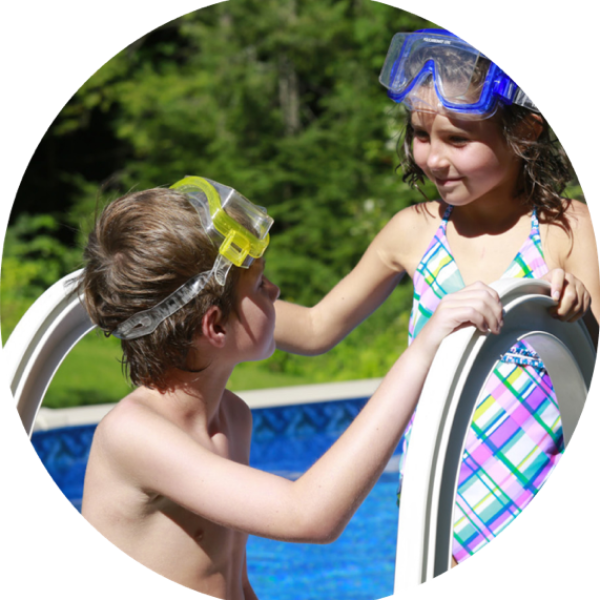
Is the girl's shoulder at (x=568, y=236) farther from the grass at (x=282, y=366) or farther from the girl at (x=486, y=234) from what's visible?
the grass at (x=282, y=366)

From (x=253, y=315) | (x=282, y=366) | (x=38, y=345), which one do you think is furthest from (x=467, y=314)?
(x=282, y=366)

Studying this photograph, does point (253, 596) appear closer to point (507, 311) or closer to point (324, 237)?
point (507, 311)

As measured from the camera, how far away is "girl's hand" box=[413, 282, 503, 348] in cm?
168

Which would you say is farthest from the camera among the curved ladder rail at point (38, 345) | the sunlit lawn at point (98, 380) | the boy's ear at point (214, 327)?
the sunlit lawn at point (98, 380)

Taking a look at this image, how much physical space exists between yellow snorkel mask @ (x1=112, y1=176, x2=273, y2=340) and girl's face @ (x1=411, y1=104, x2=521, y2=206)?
2.50 ft

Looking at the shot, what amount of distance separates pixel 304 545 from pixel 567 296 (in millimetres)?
4881

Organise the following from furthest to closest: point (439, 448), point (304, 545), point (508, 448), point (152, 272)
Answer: point (304, 545)
point (508, 448)
point (152, 272)
point (439, 448)

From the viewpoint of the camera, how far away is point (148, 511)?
1.98m

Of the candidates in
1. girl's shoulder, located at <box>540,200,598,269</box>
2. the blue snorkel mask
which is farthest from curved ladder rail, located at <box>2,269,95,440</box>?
girl's shoulder, located at <box>540,200,598,269</box>

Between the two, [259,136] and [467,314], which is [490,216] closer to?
[467,314]

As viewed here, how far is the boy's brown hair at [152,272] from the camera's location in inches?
77.2

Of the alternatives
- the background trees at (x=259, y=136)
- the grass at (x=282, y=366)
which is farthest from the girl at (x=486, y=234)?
the background trees at (x=259, y=136)

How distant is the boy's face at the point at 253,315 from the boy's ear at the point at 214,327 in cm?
4

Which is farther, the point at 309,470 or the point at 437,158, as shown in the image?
the point at 437,158
